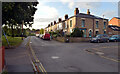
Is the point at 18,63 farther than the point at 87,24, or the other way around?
the point at 87,24

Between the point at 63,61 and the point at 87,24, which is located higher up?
the point at 87,24

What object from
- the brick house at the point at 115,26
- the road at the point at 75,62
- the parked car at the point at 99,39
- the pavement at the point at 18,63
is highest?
the brick house at the point at 115,26

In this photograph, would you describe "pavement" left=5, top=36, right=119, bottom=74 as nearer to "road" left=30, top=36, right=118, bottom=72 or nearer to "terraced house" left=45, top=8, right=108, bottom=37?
"road" left=30, top=36, right=118, bottom=72

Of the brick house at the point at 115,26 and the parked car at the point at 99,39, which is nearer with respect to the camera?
the parked car at the point at 99,39

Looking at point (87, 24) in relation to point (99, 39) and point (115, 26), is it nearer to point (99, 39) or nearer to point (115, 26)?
point (99, 39)

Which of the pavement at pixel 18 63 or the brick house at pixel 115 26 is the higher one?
the brick house at pixel 115 26

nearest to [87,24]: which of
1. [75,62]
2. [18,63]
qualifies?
[75,62]

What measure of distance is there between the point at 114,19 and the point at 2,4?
47.2m

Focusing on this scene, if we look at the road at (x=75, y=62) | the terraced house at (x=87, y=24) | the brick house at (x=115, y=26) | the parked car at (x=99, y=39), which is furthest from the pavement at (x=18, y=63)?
the brick house at (x=115, y=26)

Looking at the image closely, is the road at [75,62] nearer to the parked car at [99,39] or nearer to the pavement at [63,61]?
the pavement at [63,61]

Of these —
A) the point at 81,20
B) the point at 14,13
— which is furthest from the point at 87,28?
the point at 14,13

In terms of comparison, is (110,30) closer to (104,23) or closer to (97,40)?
(104,23)

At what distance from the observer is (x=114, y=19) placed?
44812mm

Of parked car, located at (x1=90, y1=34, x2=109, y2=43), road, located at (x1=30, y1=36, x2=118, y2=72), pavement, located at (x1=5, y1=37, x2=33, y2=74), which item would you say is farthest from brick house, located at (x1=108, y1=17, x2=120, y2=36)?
pavement, located at (x1=5, y1=37, x2=33, y2=74)
